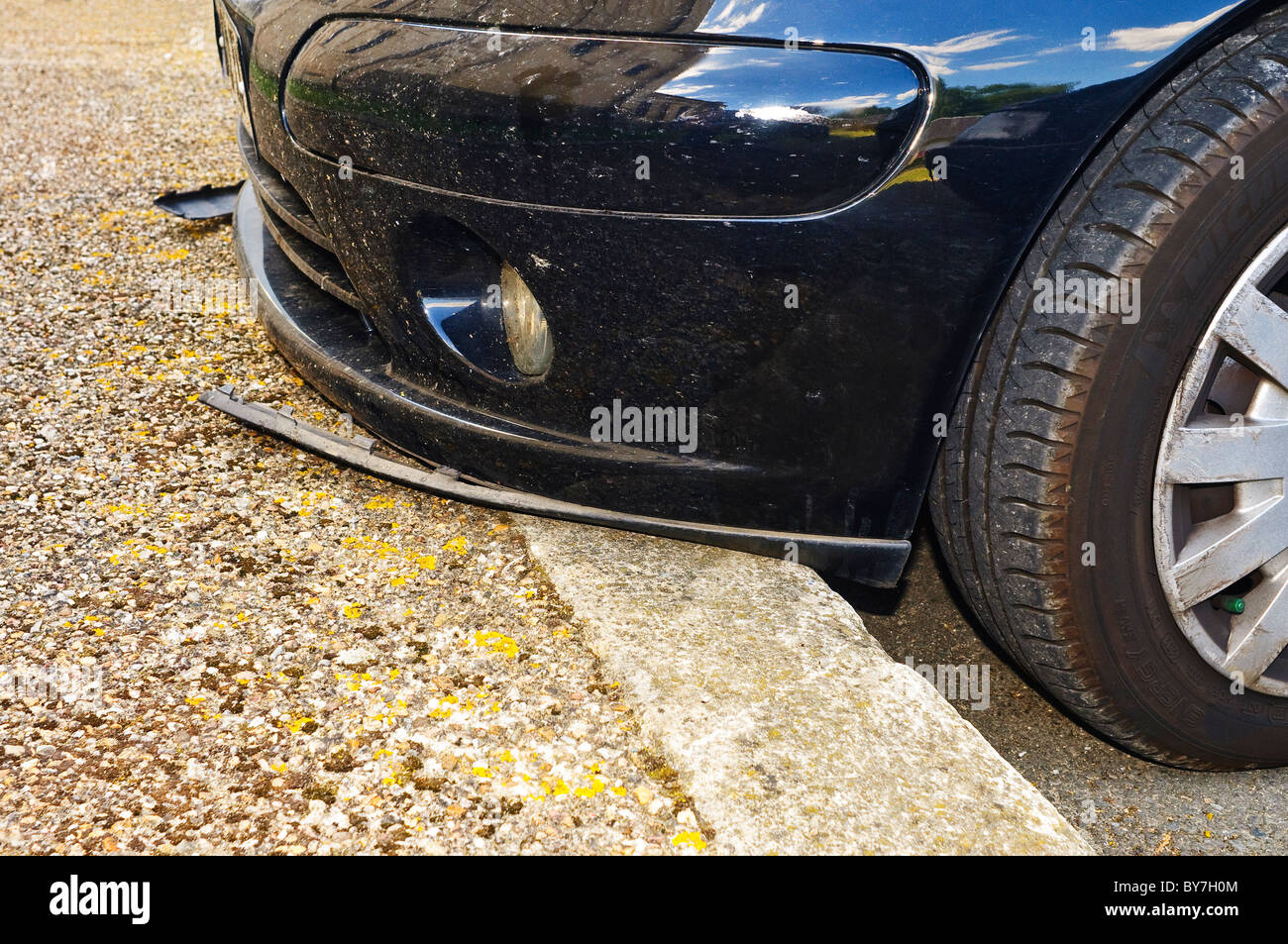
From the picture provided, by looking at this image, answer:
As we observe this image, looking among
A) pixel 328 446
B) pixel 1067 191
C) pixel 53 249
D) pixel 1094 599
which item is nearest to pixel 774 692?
pixel 1094 599

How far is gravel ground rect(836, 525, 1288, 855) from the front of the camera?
181 centimetres

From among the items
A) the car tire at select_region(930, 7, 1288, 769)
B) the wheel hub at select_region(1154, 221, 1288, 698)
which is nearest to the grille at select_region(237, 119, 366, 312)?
the car tire at select_region(930, 7, 1288, 769)

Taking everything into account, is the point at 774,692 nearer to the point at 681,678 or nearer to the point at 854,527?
the point at 681,678

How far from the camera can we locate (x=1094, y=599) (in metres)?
1.64

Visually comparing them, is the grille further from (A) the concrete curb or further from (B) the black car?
(A) the concrete curb

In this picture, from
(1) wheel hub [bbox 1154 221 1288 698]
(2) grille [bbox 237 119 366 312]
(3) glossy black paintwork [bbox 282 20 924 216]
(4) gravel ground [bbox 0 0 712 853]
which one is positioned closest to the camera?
(4) gravel ground [bbox 0 0 712 853]

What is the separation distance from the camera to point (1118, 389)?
1546 mm

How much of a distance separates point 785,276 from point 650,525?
1.67ft

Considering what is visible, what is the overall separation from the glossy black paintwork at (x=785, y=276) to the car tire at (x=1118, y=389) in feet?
0.20

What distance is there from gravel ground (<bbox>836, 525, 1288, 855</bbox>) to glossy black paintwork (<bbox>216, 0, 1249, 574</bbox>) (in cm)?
55

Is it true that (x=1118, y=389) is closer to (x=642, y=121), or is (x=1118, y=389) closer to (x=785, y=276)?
(x=785, y=276)

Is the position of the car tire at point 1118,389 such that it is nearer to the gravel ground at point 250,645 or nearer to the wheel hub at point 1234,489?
the wheel hub at point 1234,489

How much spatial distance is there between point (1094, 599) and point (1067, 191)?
25.0 inches

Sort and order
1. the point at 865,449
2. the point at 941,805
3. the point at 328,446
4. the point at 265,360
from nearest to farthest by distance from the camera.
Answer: the point at 941,805 < the point at 865,449 < the point at 328,446 < the point at 265,360
